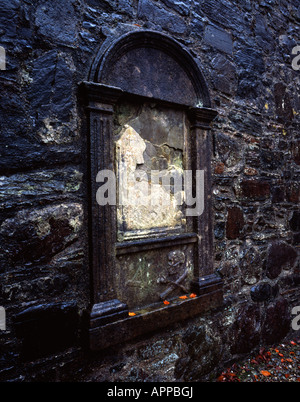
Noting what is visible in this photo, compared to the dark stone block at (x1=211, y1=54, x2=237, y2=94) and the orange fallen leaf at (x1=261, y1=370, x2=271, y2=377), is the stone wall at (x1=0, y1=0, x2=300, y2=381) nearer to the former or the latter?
the dark stone block at (x1=211, y1=54, x2=237, y2=94)

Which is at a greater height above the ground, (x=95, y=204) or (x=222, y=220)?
(x=95, y=204)

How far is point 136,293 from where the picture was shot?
1.98 metres

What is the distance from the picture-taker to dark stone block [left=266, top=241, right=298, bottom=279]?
2.82 metres

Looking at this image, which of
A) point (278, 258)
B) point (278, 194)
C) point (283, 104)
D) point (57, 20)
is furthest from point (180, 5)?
point (278, 258)

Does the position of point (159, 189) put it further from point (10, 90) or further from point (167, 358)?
point (167, 358)

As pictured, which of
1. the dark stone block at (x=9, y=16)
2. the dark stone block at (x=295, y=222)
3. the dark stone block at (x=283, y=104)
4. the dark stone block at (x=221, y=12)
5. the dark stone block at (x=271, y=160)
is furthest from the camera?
the dark stone block at (x=295, y=222)

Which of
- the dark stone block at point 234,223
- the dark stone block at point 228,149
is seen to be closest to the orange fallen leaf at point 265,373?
the dark stone block at point 234,223

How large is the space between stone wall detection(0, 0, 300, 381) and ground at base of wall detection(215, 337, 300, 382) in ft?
0.35

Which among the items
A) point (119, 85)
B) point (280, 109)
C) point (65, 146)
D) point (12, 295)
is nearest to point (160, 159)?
point (119, 85)

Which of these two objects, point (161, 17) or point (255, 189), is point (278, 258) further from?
point (161, 17)

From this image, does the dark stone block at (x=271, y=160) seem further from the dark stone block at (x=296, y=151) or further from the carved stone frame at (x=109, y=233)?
the carved stone frame at (x=109, y=233)

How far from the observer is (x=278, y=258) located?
2.90 metres

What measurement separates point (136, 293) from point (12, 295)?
0.88 meters

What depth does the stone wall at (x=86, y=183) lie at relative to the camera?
1468 millimetres
